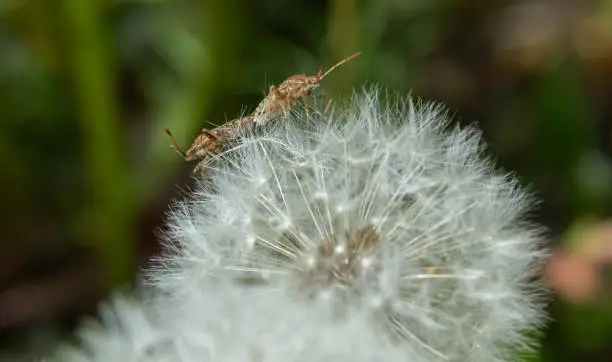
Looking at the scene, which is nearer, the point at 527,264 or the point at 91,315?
the point at 527,264

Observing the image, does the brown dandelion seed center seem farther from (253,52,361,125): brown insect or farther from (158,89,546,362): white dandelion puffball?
(253,52,361,125): brown insect

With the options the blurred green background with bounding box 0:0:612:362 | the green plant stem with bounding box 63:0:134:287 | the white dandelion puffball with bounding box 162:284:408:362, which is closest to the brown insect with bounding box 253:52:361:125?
the white dandelion puffball with bounding box 162:284:408:362

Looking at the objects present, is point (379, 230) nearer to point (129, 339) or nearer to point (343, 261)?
point (343, 261)

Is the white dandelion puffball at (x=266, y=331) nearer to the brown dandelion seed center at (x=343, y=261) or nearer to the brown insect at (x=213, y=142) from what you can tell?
the brown dandelion seed center at (x=343, y=261)

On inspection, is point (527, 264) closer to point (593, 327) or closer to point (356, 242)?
point (356, 242)

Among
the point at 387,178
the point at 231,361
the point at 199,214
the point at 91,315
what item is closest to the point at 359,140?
the point at 387,178

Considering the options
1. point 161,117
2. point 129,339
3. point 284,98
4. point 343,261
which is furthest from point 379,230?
point 161,117
